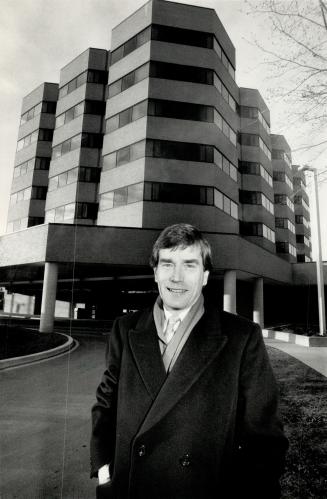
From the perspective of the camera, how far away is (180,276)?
7.12 ft

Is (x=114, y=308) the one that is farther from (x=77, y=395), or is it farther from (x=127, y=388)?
(x=127, y=388)

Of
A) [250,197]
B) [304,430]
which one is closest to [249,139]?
[250,197]

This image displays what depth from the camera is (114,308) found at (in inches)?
1401

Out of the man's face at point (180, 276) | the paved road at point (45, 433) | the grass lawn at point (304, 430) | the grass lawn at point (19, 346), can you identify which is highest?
the man's face at point (180, 276)

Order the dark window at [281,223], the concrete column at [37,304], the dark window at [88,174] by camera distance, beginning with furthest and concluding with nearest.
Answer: the concrete column at [37,304] < the dark window at [281,223] < the dark window at [88,174]

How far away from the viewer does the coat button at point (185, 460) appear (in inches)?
71.8

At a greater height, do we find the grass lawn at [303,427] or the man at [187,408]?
the man at [187,408]

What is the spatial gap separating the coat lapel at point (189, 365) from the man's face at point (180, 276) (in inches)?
7.9

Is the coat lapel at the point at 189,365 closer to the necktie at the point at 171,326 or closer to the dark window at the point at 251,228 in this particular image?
the necktie at the point at 171,326

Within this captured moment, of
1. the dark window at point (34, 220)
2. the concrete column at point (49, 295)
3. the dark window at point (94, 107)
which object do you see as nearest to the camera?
the concrete column at point (49, 295)

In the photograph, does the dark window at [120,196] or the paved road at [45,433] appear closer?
the paved road at [45,433]

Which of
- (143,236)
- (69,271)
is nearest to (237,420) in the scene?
(143,236)

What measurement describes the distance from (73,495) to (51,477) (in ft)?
1.42

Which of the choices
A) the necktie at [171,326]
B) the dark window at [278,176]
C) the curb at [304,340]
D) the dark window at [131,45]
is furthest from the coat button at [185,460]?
the dark window at [278,176]
